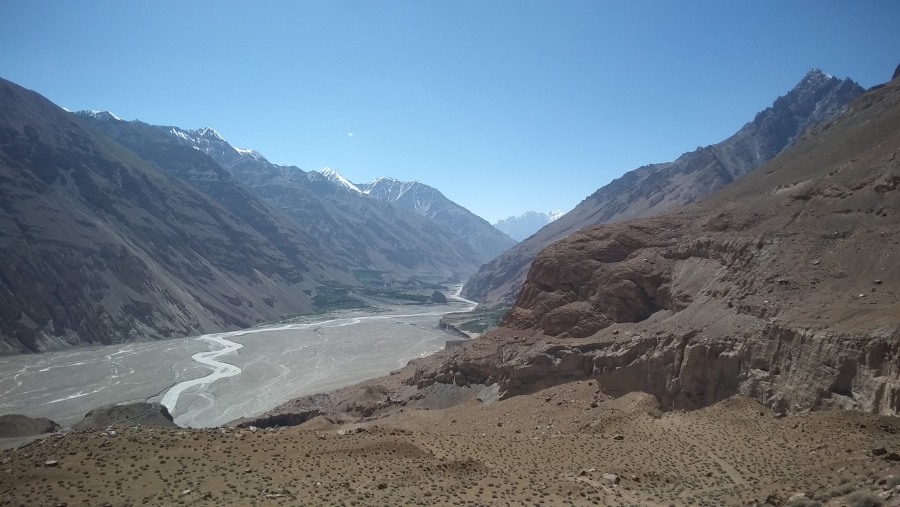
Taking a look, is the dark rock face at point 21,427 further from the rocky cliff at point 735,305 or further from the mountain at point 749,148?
the mountain at point 749,148

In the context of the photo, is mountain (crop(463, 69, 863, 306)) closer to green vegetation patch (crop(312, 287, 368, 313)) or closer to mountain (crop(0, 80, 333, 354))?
green vegetation patch (crop(312, 287, 368, 313))

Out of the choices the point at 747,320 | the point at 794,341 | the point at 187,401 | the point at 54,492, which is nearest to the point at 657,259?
the point at 747,320

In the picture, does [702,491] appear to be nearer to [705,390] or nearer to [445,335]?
[705,390]

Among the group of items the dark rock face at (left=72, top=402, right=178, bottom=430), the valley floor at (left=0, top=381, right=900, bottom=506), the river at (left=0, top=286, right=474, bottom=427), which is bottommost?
the river at (left=0, top=286, right=474, bottom=427)

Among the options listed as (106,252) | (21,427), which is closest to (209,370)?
(21,427)

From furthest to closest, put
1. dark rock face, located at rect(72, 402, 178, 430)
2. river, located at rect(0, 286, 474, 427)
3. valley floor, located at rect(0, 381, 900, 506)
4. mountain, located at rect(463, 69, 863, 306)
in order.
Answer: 1. mountain, located at rect(463, 69, 863, 306)
2. river, located at rect(0, 286, 474, 427)
3. dark rock face, located at rect(72, 402, 178, 430)
4. valley floor, located at rect(0, 381, 900, 506)

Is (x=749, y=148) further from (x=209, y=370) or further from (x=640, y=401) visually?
(x=640, y=401)

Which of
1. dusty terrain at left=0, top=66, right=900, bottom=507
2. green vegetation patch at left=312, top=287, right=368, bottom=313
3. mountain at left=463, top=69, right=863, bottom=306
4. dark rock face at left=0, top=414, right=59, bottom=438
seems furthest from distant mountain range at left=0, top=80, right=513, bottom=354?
mountain at left=463, top=69, right=863, bottom=306
